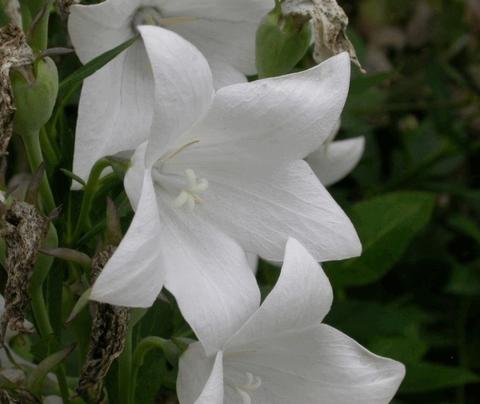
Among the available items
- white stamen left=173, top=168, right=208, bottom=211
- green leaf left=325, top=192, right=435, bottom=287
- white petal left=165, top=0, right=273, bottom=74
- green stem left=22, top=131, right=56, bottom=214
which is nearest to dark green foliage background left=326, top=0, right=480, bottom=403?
green leaf left=325, top=192, right=435, bottom=287

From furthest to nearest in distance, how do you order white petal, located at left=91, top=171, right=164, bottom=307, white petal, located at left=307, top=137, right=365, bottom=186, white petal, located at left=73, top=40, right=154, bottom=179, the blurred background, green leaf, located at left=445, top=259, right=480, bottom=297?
1. green leaf, located at left=445, top=259, right=480, bottom=297
2. the blurred background
3. white petal, located at left=307, top=137, right=365, bottom=186
4. white petal, located at left=73, top=40, right=154, bottom=179
5. white petal, located at left=91, top=171, right=164, bottom=307

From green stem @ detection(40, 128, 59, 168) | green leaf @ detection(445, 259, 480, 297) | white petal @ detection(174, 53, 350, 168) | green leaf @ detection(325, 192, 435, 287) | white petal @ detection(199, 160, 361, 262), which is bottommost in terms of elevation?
green leaf @ detection(445, 259, 480, 297)

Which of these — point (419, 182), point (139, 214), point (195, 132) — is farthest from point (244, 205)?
point (419, 182)

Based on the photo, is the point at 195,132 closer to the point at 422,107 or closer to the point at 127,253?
the point at 127,253

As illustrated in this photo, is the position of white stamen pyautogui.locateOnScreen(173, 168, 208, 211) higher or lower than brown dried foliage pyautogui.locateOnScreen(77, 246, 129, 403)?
higher

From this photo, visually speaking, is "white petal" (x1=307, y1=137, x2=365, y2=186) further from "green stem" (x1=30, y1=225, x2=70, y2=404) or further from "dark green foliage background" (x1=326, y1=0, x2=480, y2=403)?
"green stem" (x1=30, y1=225, x2=70, y2=404)
